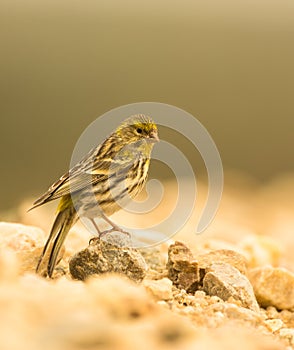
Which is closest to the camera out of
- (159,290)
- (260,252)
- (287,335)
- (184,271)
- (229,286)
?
(159,290)

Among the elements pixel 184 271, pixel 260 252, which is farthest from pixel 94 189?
pixel 260 252

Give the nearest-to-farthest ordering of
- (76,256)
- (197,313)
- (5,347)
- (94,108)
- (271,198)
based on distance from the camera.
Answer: (5,347), (197,313), (76,256), (271,198), (94,108)

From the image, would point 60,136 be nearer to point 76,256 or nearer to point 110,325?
point 76,256

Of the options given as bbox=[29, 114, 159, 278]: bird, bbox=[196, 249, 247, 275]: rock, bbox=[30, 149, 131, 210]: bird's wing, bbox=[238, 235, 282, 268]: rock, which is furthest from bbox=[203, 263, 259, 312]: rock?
bbox=[238, 235, 282, 268]: rock

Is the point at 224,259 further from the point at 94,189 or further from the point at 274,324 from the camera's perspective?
the point at 94,189

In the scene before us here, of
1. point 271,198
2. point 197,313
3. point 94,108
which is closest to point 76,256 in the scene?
point 197,313

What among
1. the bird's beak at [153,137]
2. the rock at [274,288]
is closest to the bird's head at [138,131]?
the bird's beak at [153,137]
